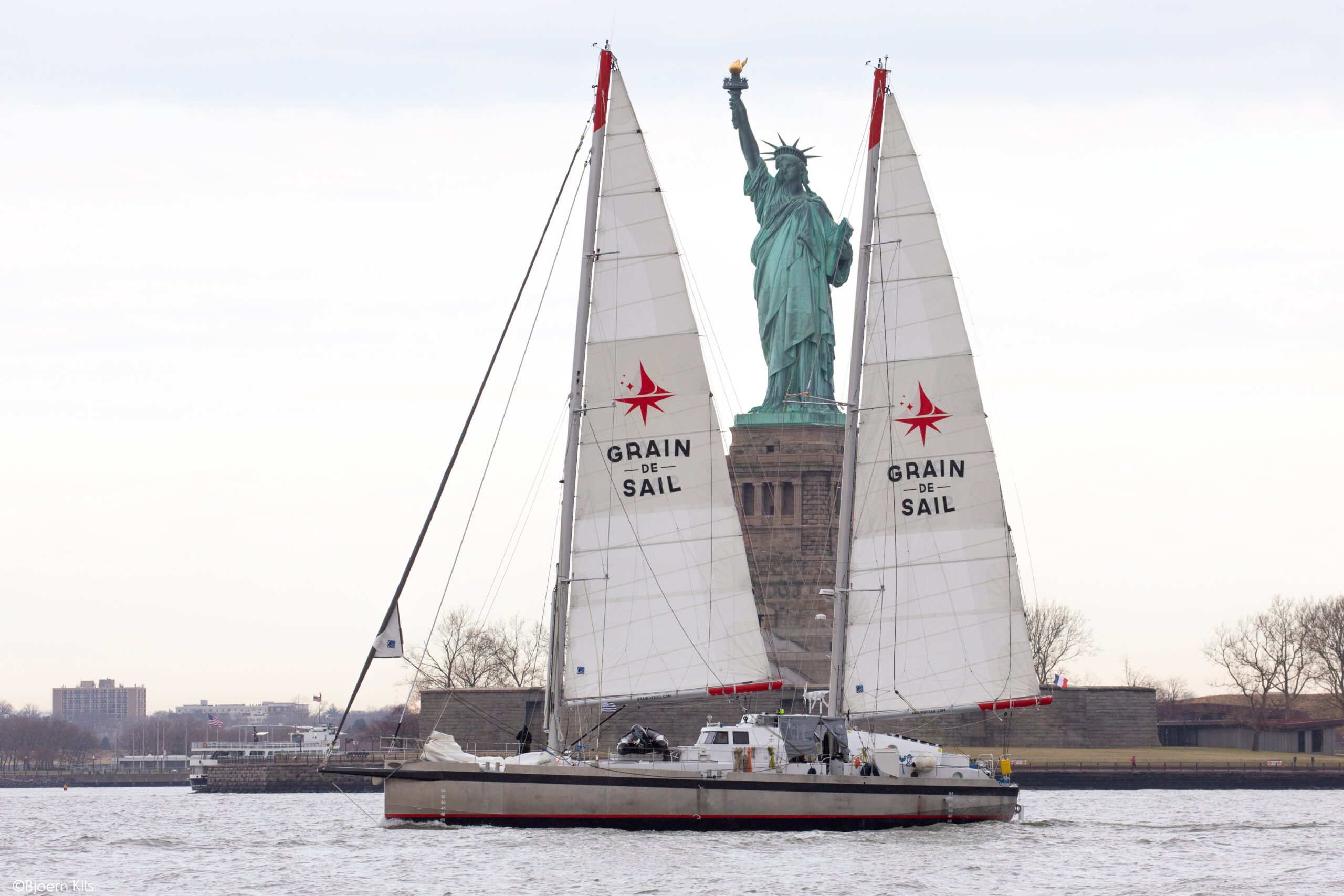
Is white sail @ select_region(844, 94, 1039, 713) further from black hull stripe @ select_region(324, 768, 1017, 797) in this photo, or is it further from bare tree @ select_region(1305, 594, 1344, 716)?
bare tree @ select_region(1305, 594, 1344, 716)

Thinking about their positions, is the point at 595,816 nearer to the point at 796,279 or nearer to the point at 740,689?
the point at 740,689

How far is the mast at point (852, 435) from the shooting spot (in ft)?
135

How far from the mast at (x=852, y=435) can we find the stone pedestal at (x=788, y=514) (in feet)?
136

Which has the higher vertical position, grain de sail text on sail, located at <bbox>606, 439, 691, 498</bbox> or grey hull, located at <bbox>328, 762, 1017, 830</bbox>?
grain de sail text on sail, located at <bbox>606, 439, 691, 498</bbox>

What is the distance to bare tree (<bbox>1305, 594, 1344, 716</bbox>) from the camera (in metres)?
104

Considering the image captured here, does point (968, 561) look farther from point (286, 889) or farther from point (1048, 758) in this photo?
point (1048, 758)

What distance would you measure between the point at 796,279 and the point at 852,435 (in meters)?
45.2

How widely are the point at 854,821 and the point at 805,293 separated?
4902cm

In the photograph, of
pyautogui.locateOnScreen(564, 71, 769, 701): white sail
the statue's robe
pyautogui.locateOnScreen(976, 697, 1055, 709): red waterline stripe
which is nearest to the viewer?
pyautogui.locateOnScreen(564, 71, 769, 701): white sail

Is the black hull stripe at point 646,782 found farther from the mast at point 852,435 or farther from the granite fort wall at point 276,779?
the granite fort wall at point 276,779

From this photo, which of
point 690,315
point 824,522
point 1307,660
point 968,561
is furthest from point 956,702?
point 1307,660
